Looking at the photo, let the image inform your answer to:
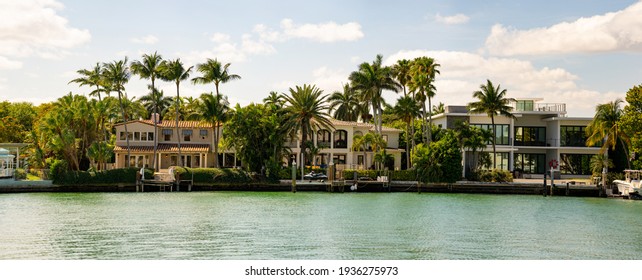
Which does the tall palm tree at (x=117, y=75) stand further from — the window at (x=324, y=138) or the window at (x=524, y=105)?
the window at (x=524, y=105)

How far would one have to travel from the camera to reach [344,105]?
96.4 metres

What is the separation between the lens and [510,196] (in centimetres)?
6153

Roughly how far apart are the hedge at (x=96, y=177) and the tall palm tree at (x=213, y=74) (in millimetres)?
13084

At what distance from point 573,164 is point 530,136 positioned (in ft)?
17.5

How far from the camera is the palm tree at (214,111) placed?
235ft

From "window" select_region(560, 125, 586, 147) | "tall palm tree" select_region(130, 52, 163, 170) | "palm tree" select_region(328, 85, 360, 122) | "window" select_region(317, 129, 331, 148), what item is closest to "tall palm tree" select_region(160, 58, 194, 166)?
"tall palm tree" select_region(130, 52, 163, 170)

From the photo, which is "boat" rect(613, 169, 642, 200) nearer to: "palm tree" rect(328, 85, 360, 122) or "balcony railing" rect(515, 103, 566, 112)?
"balcony railing" rect(515, 103, 566, 112)

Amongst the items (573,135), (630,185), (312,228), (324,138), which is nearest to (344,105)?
(324,138)

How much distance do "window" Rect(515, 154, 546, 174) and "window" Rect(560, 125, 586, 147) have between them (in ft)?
10.4

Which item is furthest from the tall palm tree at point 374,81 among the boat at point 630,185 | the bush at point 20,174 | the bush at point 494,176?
the bush at point 20,174

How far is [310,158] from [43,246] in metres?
46.1

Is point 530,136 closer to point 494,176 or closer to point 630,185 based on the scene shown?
point 494,176
